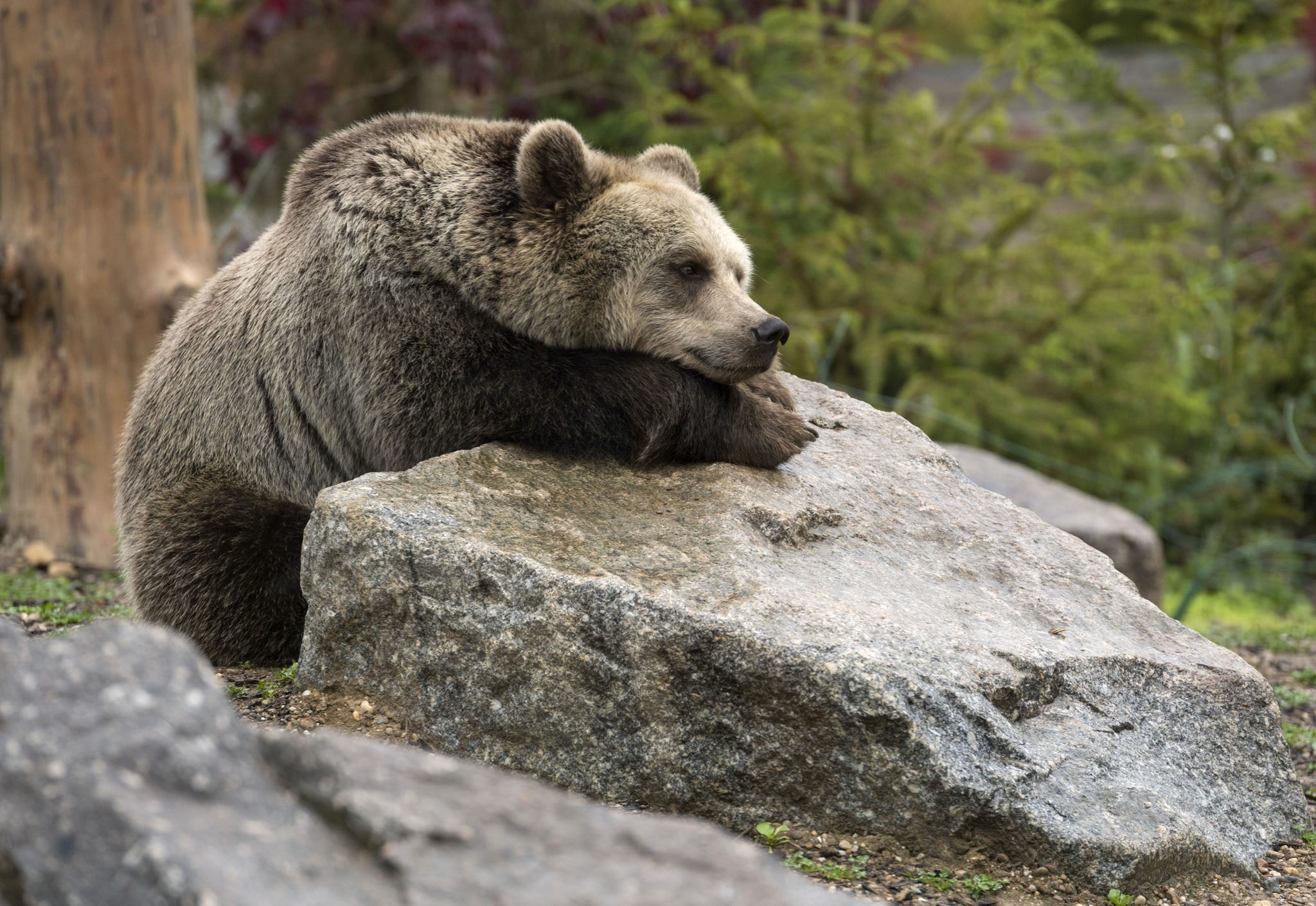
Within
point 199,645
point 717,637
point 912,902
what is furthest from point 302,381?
point 912,902

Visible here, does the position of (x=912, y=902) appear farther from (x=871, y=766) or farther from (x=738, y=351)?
(x=738, y=351)

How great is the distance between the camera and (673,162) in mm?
4418

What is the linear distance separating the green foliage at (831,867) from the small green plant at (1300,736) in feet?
6.88

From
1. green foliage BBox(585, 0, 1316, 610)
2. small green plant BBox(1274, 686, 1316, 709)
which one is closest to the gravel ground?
small green plant BBox(1274, 686, 1316, 709)

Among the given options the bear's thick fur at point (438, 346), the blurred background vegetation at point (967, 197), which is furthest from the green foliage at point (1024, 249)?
the bear's thick fur at point (438, 346)

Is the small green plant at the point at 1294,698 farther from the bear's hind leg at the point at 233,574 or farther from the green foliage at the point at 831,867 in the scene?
the bear's hind leg at the point at 233,574

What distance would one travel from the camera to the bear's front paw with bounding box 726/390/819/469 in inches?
149

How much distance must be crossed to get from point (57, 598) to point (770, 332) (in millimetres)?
3377

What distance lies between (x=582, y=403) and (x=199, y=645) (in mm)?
1566

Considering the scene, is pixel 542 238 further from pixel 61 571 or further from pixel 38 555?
pixel 38 555

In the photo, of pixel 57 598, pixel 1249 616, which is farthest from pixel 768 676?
pixel 1249 616

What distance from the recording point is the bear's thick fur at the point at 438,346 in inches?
145

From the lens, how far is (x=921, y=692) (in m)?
2.85

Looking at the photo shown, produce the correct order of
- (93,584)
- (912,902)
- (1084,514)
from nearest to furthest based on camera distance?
(912,902)
(93,584)
(1084,514)
